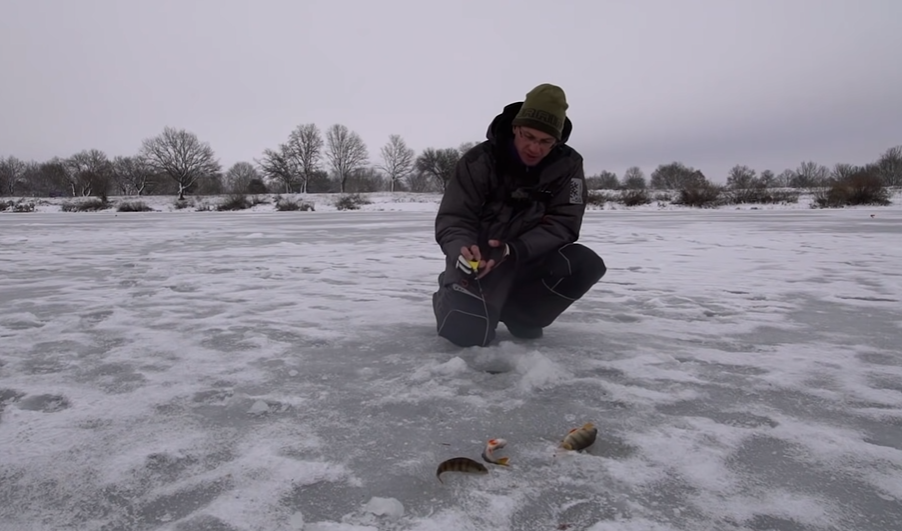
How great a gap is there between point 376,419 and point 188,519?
0.53m

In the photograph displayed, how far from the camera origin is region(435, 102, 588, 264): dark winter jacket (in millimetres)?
2041

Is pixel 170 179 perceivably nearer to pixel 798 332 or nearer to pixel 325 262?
pixel 325 262

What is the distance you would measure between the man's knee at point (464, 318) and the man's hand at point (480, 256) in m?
0.10

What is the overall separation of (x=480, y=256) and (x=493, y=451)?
881 millimetres

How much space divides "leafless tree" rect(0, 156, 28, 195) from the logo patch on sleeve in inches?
2591

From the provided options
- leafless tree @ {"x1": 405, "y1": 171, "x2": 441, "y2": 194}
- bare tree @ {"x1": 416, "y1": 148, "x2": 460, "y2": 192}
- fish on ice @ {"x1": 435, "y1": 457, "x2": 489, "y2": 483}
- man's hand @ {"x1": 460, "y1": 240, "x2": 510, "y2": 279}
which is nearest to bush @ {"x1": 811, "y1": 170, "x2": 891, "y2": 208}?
man's hand @ {"x1": 460, "y1": 240, "x2": 510, "y2": 279}

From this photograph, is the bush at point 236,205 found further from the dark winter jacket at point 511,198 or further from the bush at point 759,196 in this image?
the dark winter jacket at point 511,198

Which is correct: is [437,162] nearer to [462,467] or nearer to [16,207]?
[16,207]

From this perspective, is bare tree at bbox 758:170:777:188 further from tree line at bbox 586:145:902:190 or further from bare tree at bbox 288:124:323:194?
bare tree at bbox 288:124:323:194


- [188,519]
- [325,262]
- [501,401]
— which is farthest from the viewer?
[325,262]

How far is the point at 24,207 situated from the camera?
27.0 meters

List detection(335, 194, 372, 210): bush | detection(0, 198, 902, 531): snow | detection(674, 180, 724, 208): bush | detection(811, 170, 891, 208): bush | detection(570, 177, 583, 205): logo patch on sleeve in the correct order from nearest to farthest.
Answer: detection(0, 198, 902, 531): snow < detection(570, 177, 583, 205): logo patch on sleeve < detection(811, 170, 891, 208): bush < detection(674, 180, 724, 208): bush < detection(335, 194, 372, 210): bush

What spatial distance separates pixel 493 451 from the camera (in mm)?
1192

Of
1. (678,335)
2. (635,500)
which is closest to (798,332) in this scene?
(678,335)
